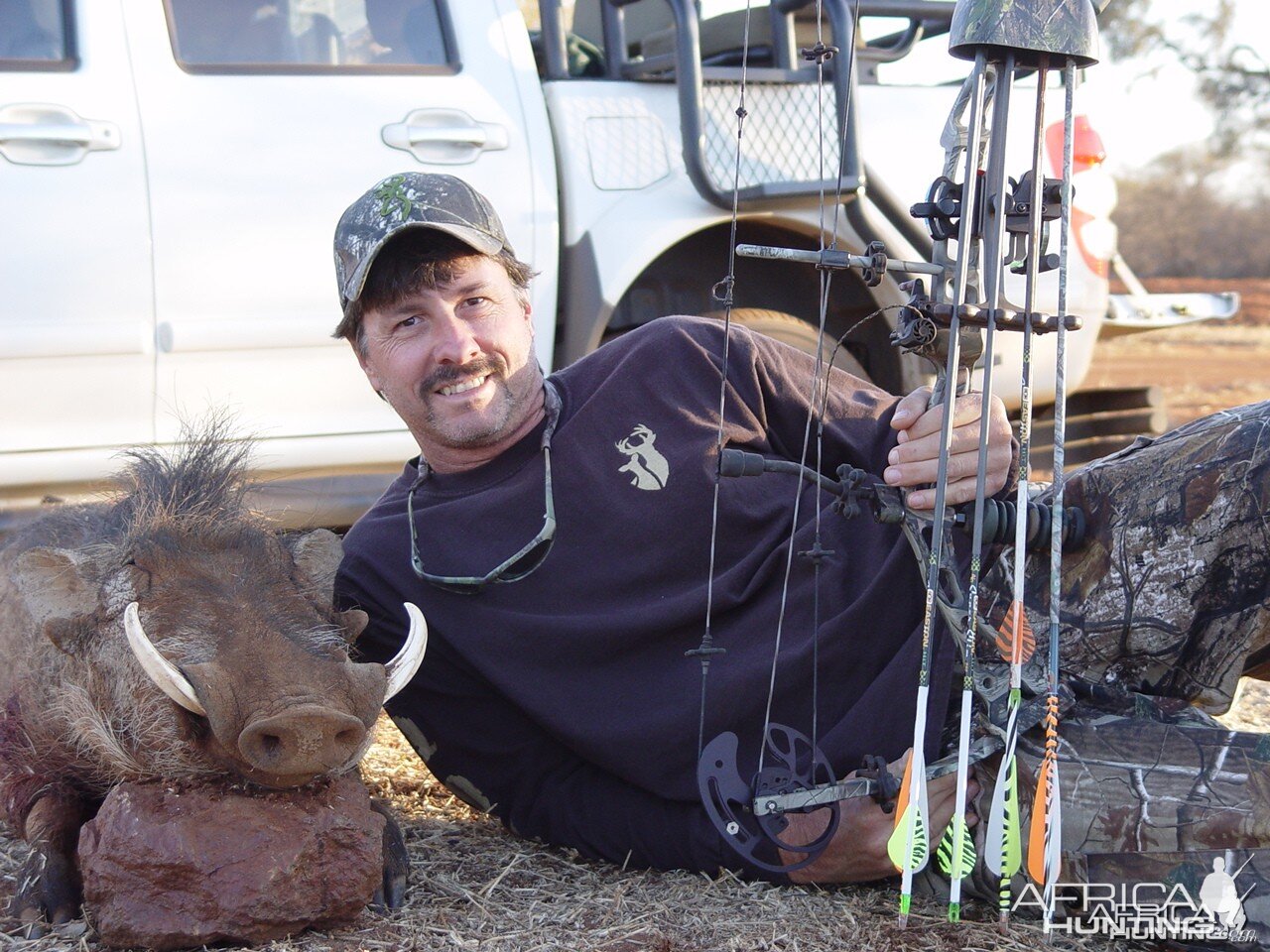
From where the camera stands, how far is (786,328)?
4.98 m

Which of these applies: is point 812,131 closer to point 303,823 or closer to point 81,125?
point 81,125

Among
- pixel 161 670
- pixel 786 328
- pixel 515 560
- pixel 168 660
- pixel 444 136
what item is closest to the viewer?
pixel 161 670

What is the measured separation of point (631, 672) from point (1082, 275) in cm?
347

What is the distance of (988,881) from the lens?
8.43 feet

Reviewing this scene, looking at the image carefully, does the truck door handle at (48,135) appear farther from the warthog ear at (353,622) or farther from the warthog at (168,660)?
the warthog ear at (353,622)

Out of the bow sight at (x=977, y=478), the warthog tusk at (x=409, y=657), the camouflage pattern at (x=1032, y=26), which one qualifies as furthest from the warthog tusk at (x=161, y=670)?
the camouflage pattern at (x=1032, y=26)

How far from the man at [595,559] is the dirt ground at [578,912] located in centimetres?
8

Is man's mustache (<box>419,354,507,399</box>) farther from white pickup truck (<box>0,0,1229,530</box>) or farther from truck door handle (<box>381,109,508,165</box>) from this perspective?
truck door handle (<box>381,109,508,165</box>)

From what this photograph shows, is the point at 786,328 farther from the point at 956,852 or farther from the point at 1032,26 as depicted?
the point at 956,852

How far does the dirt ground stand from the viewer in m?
2.48

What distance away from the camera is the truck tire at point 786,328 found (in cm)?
491

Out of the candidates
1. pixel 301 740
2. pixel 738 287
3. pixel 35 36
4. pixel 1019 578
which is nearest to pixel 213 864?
pixel 301 740

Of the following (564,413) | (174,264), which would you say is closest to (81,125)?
(174,264)

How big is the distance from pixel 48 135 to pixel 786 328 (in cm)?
236
